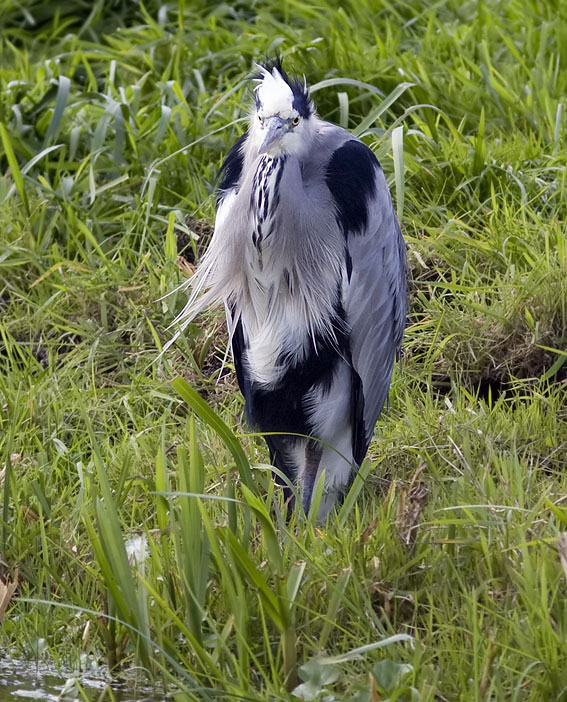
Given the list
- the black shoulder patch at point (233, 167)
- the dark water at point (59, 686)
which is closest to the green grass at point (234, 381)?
the dark water at point (59, 686)

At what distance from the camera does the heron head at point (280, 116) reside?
3031 mm

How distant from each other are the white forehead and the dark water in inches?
57.8

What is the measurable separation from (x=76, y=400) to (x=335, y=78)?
1.85m

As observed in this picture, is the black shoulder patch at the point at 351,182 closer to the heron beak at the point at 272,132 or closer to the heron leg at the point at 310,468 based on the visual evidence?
the heron beak at the point at 272,132

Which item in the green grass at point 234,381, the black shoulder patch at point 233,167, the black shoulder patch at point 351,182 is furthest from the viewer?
the black shoulder patch at point 233,167

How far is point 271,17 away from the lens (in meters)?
5.70

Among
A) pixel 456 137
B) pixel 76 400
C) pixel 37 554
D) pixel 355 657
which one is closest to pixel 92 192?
pixel 76 400

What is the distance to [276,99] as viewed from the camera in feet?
10.0

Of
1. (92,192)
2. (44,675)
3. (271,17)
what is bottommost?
(44,675)

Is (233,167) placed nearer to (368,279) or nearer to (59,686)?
(368,279)

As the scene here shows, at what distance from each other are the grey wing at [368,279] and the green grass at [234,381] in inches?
10.1

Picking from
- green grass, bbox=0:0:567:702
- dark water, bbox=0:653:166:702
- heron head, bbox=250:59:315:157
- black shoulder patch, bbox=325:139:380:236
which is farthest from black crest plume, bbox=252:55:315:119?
dark water, bbox=0:653:166:702

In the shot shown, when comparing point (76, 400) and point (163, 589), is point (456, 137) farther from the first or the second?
point (163, 589)

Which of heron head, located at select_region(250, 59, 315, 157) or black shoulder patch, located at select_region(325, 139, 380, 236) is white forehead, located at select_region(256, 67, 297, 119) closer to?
heron head, located at select_region(250, 59, 315, 157)
